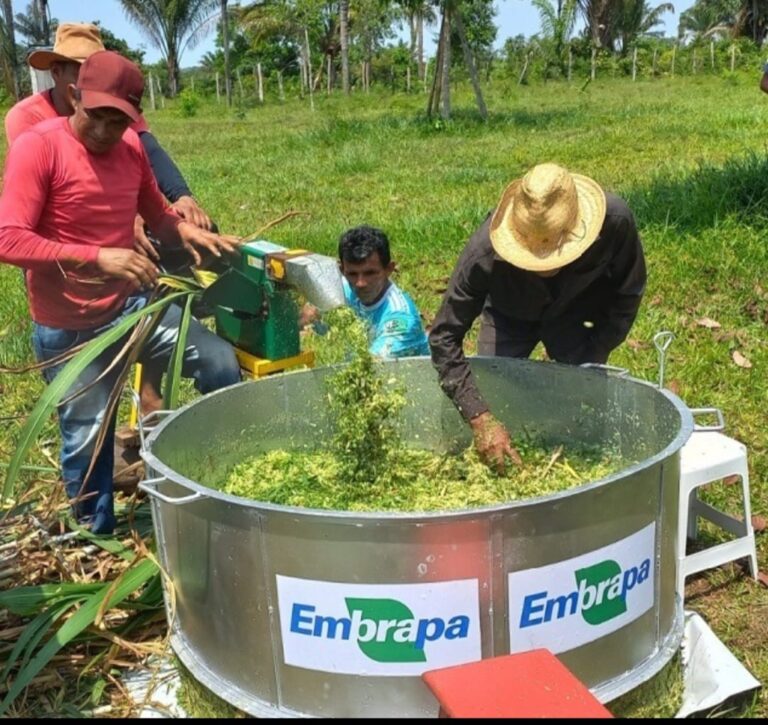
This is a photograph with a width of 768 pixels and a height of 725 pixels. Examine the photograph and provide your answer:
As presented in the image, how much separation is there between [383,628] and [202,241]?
1682mm

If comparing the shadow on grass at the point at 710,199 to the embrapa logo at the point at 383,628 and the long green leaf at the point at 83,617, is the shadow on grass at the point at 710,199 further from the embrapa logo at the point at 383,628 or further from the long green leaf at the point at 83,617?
the embrapa logo at the point at 383,628

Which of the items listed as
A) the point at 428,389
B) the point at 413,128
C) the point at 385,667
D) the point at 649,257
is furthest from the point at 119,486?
the point at 413,128

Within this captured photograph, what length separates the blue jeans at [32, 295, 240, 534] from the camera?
10.4 ft

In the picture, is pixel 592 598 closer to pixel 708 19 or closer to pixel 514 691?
pixel 514 691

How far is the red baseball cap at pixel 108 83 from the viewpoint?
9.50 feet

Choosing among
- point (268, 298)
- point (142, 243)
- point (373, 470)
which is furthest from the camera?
point (142, 243)

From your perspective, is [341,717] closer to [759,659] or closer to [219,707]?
[219,707]

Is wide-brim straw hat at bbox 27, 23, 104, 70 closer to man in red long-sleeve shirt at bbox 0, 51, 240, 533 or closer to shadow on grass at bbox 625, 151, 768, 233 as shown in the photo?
man in red long-sleeve shirt at bbox 0, 51, 240, 533

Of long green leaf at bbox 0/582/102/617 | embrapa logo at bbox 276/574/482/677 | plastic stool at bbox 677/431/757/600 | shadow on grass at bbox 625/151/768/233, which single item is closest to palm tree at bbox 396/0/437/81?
shadow on grass at bbox 625/151/768/233

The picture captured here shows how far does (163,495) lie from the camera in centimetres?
234

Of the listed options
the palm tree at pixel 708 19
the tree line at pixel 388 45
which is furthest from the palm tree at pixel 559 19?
the palm tree at pixel 708 19

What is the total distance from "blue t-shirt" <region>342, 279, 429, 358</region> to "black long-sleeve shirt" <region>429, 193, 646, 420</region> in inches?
13.5

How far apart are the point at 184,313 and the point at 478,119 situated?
12754 mm

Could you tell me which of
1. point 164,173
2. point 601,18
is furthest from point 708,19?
point 164,173
